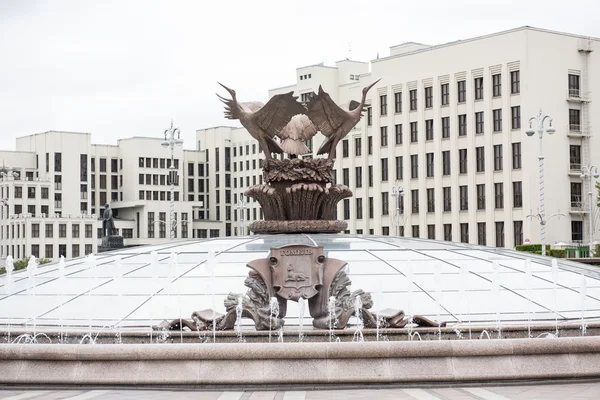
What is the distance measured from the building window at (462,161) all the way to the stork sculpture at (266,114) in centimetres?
4655

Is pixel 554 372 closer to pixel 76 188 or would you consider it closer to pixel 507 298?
pixel 507 298

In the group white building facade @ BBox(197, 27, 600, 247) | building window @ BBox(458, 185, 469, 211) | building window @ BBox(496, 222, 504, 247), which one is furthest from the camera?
building window @ BBox(458, 185, 469, 211)

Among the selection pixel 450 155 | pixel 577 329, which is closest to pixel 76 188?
pixel 450 155

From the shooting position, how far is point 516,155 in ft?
211

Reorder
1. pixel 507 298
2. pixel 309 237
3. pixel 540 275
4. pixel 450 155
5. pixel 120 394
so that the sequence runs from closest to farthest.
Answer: pixel 120 394 < pixel 507 298 < pixel 540 275 < pixel 309 237 < pixel 450 155

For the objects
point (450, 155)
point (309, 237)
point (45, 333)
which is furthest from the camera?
point (450, 155)

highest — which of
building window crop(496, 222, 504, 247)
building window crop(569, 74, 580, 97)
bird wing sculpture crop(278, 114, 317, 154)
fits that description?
building window crop(569, 74, 580, 97)

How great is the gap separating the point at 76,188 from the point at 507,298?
294 feet

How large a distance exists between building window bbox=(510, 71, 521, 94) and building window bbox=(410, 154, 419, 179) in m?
10.2

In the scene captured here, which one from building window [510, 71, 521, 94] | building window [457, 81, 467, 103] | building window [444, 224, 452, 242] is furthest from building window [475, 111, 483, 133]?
building window [444, 224, 452, 242]

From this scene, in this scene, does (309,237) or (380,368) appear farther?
(309,237)

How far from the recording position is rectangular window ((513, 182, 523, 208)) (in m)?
63.4

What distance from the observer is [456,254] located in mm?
21875

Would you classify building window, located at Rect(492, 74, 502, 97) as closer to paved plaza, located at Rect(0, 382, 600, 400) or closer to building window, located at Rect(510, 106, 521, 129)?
building window, located at Rect(510, 106, 521, 129)
